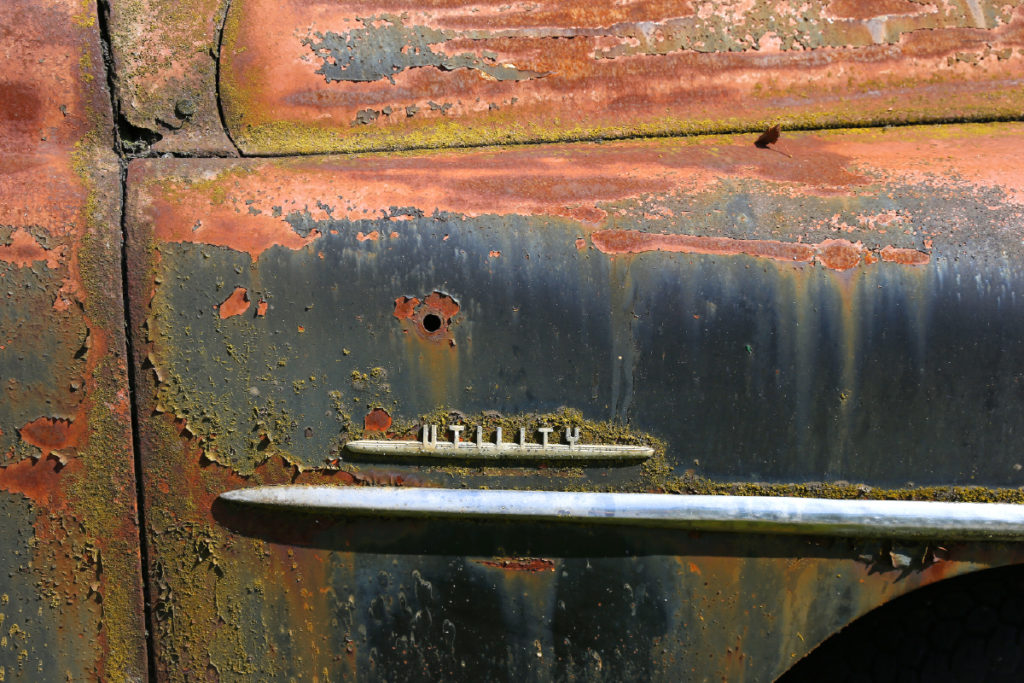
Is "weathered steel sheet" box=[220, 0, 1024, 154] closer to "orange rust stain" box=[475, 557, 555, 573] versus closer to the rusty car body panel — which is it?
the rusty car body panel

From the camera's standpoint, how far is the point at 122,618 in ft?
4.09

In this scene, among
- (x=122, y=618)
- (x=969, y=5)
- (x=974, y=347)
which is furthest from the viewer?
(x=969, y=5)

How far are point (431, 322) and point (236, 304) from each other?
0.31m

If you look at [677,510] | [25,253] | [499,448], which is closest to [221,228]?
[25,253]

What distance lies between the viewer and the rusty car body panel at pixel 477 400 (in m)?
1.17

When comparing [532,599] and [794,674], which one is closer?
[532,599]

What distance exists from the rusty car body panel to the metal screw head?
5.8 inches

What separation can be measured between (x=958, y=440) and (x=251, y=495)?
112 cm

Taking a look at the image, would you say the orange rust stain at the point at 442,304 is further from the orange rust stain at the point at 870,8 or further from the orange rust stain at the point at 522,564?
the orange rust stain at the point at 870,8

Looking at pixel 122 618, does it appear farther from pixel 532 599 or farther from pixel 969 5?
pixel 969 5

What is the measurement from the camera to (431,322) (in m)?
1.18

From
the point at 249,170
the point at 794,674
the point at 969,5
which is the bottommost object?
the point at 794,674

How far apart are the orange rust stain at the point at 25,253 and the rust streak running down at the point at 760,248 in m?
0.88

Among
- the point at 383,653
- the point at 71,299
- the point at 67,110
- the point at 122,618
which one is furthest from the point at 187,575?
the point at 67,110
